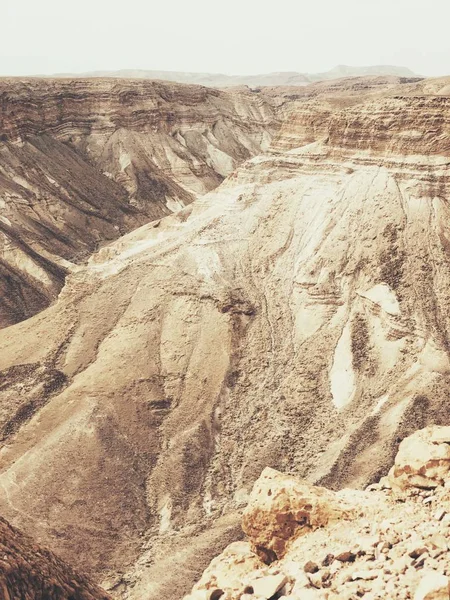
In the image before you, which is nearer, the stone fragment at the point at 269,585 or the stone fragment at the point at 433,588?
the stone fragment at the point at 433,588

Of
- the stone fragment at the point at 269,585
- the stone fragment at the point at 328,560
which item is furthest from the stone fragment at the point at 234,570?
the stone fragment at the point at 328,560

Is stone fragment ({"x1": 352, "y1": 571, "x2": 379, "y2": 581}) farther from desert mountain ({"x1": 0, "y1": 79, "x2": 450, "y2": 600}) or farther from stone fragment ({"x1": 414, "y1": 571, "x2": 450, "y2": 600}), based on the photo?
desert mountain ({"x1": 0, "y1": 79, "x2": 450, "y2": 600})

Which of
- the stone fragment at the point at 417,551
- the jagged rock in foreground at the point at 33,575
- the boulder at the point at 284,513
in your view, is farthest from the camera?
the boulder at the point at 284,513

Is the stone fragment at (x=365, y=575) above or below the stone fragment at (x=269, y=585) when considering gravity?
above

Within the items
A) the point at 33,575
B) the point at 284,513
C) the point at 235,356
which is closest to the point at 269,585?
the point at 284,513

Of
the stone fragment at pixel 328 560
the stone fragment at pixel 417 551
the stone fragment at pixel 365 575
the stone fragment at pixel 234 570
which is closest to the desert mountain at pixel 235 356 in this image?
the stone fragment at pixel 234 570

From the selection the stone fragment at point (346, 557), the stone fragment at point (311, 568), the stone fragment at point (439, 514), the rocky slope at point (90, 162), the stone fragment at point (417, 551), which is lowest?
the stone fragment at point (311, 568)

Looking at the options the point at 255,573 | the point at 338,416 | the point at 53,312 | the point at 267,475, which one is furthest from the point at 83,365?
the point at 255,573

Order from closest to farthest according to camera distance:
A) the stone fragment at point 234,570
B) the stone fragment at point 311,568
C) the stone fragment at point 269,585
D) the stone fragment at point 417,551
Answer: the stone fragment at point 417,551 → the stone fragment at point 269,585 → the stone fragment at point 311,568 → the stone fragment at point 234,570

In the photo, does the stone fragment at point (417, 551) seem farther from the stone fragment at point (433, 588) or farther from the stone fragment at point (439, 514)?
the stone fragment at point (439, 514)

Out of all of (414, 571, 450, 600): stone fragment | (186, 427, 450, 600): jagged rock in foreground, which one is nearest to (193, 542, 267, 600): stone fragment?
(186, 427, 450, 600): jagged rock in foreground
